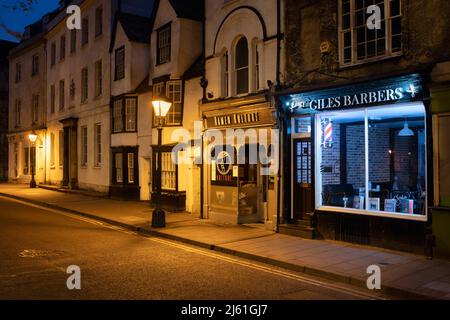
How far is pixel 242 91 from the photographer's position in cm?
1496

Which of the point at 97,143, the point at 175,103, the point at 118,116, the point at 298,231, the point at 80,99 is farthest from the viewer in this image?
the point at 80,99

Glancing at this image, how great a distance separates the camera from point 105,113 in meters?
24.0

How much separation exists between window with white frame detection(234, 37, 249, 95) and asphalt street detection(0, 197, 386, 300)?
5.78 meters

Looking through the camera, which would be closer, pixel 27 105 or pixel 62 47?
pixel 62 47

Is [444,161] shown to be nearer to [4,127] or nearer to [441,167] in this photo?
[441,167]

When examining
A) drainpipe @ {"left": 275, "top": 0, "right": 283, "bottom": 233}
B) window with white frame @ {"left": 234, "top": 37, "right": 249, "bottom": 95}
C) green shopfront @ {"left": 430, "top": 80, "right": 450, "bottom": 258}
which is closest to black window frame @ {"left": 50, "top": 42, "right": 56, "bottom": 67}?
window with white frame @ {"left": 234, "top": 37, "right": 249, "bottom": 95}

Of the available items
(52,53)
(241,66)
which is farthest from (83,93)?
(241,66)

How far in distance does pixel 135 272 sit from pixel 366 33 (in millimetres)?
7637

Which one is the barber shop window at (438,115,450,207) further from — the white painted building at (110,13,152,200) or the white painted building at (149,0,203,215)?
the white painted building at (110,13,152,200)

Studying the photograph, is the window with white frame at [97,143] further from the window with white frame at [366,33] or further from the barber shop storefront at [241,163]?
the window with white frame at [366,33]

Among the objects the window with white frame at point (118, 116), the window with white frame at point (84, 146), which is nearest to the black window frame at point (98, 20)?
the window with white frame at point (118, 116)

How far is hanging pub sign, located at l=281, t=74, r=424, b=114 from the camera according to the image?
9617mm

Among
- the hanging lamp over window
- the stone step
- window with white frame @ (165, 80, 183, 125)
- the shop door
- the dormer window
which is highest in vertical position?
the dormer window
